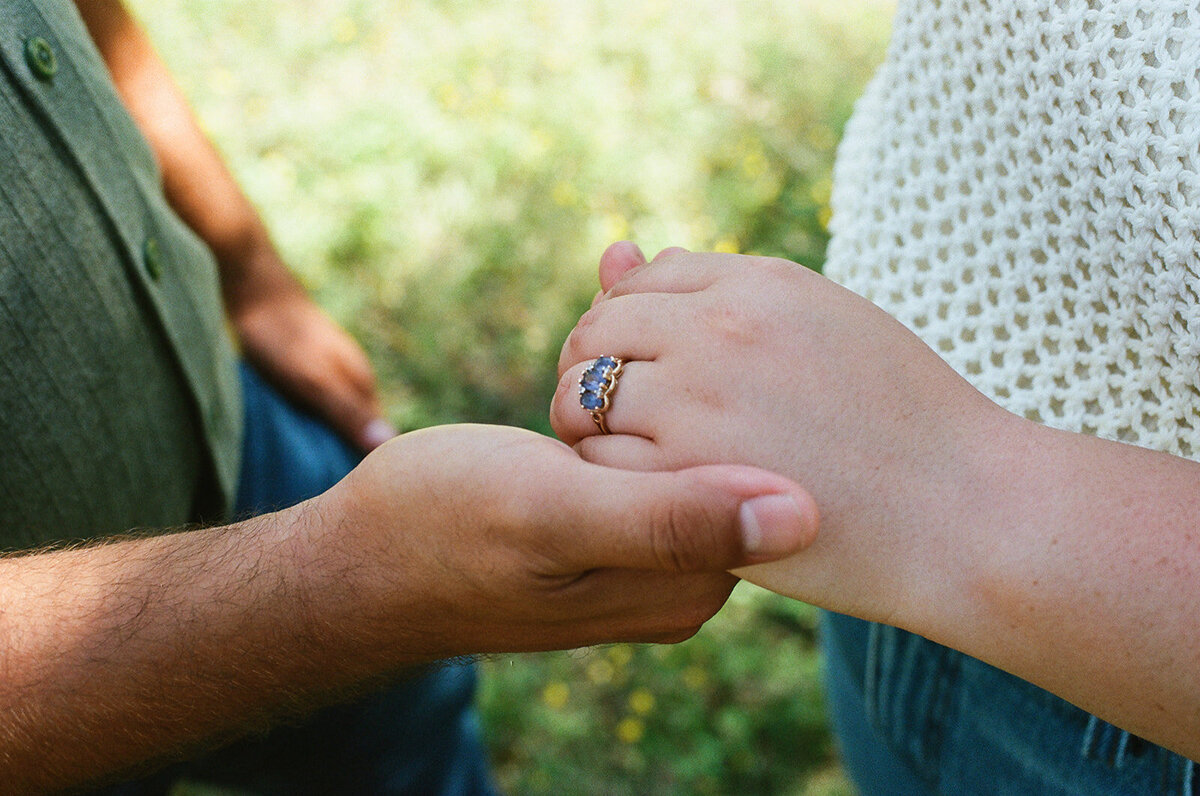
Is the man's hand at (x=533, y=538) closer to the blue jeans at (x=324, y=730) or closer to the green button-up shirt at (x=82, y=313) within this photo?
the green button-up shirt at (x=82, y=313)

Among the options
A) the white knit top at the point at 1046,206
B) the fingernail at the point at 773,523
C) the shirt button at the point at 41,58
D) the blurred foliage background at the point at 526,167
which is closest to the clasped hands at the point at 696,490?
the fingernail at the point at 773,523

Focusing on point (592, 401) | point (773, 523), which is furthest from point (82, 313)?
point (773, 523)

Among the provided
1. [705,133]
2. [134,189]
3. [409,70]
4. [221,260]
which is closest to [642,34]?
[705,133]

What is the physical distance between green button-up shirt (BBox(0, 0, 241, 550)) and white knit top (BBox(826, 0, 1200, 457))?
1041 mm

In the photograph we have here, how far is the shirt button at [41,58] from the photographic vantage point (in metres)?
1.20

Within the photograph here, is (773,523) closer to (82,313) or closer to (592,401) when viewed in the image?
(592,401)

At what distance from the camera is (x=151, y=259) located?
4.56 feet

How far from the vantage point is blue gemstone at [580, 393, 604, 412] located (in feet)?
3.45

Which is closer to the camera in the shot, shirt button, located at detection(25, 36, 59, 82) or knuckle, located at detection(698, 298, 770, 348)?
knuckle, located at detection(698, 298, 770, 348)

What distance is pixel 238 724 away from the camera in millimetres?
1057

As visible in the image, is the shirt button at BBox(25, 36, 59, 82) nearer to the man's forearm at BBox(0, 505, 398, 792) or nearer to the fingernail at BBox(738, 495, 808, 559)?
the man's forearm at BBox(0, 505, 398, 792)

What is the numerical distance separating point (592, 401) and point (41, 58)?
2.92ft

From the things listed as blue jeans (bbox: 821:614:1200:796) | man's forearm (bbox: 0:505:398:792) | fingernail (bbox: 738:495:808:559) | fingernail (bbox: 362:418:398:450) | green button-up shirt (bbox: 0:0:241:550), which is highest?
green button-up shirt (bbox: 0:0:241:550)

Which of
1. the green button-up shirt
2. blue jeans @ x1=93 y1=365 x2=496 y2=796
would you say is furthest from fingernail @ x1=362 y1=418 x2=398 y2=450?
the green button-up shirt
